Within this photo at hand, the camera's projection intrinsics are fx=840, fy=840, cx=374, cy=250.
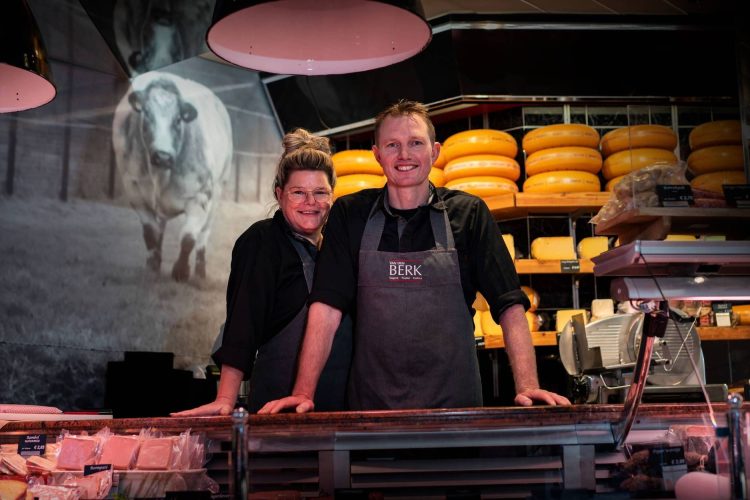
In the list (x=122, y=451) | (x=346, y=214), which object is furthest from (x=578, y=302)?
(x=122, y=451)

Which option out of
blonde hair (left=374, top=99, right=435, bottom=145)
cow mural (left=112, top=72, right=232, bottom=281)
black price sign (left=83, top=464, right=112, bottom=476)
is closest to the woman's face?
blonde hair (left=374, top=99, right=435, bottom=145)

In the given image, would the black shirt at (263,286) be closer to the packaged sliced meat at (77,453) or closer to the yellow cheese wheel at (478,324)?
the packaged sliced meat at (77,453)

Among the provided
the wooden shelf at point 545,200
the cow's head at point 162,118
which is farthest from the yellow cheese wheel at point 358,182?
the cow's head at point 162,118

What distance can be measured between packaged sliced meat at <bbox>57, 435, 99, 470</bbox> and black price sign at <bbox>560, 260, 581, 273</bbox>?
11.4 feet

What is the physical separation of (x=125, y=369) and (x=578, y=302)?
2806 millimetres

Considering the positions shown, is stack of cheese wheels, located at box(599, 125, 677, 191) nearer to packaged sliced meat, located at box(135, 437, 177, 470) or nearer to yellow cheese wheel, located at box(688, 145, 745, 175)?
yellow cheese wheel, located at box(688, 145, 745, 175)

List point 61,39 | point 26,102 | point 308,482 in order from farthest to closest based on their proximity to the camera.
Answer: point 61,39, point 26,102, point 308,482

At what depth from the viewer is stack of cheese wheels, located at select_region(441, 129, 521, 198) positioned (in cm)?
494

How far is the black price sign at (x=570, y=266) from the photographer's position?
4895 millimetres

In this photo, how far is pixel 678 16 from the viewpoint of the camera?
5441 millimetres

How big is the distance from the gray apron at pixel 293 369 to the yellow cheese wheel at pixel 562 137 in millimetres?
2597

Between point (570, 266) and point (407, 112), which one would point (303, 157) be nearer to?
point (407, 112)

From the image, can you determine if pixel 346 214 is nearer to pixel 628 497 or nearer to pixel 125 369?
pixel 628 497

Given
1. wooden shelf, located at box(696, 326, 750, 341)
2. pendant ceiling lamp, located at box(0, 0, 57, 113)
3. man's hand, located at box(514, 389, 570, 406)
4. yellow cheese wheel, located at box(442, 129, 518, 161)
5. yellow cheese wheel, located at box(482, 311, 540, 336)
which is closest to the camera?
man's hand, located at box(514, 389, 570, 406)
